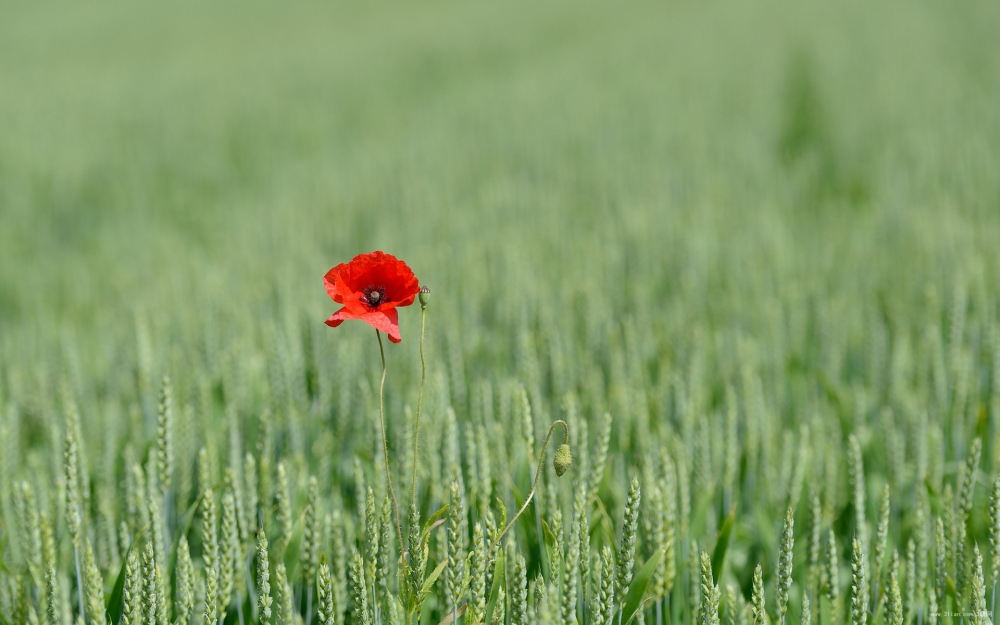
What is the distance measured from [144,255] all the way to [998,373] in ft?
10.5

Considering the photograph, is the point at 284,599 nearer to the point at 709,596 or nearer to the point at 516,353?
the point at 709,596

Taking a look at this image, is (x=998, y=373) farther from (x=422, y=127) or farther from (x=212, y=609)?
(x=422, y=127)

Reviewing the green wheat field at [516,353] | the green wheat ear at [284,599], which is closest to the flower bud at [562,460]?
the green wheat field at [516,353]

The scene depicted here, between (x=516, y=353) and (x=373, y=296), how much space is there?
1160mm

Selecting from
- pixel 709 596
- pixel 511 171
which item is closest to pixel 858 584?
pixel 709 596

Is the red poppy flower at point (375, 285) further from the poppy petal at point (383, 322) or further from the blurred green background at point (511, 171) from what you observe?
the blurred green background at point (511, 171)

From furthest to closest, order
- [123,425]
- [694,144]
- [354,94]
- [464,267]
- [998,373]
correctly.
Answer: [354,94] → [694,144] → [464,267] → [123,425] → [998,373]

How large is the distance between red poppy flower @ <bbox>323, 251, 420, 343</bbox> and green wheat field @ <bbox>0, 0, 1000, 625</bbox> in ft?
0.38

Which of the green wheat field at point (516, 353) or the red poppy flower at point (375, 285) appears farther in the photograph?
the green wheat field at point (516, 353)

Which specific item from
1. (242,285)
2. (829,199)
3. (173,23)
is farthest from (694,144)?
(173,23)

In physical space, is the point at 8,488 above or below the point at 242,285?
below

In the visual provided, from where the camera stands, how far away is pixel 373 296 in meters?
1.02

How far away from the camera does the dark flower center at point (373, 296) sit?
3.33 ft

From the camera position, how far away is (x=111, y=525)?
1506 mm
